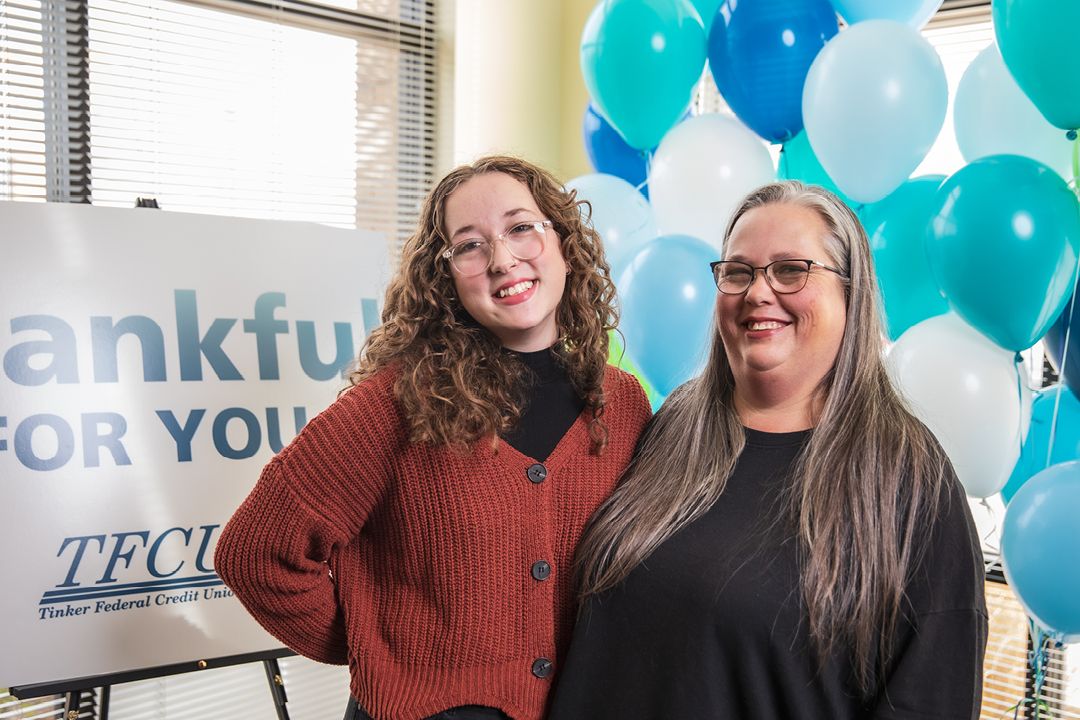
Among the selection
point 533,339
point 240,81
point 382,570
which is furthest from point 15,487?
point 240,81

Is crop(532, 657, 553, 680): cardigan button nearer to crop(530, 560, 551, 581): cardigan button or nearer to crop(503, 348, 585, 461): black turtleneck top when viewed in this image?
crop(530, 560, 551, 581): cardigan button

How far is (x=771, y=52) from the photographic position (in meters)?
1.92

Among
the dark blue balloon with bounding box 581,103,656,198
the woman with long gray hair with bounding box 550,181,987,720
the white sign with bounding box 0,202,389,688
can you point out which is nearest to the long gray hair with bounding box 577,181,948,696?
the woman with long gray hair with bounding box 550,181,987,720

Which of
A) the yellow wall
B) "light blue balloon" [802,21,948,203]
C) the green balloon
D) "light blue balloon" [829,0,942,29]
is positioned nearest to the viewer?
"light blue balloon" [802,21,948,203]

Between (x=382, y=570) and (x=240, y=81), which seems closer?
(x=382, y=570)

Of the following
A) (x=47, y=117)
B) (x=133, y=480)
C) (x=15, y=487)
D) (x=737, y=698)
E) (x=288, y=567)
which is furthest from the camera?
(x=47, y=117)

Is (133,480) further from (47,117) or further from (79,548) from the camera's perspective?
(47,117)

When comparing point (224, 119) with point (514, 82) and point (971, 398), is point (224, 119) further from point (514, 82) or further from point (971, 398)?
point (971, 398)

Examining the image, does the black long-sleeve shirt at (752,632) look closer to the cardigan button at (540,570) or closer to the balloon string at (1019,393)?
the cardigan button at (540,570)

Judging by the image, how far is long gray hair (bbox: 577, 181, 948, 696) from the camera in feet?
3.50

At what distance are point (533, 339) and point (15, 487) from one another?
1088 mm

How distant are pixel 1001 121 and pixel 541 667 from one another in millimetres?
1289

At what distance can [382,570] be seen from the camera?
1.27 m

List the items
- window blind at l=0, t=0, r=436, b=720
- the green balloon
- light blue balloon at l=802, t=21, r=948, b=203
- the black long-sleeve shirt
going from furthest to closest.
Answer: window blind at l=0, t=0, r=436, b=720
the green balloon
light blue balloon at l=802, t=21, r=948, b=203
the black long-sleeve shirt
